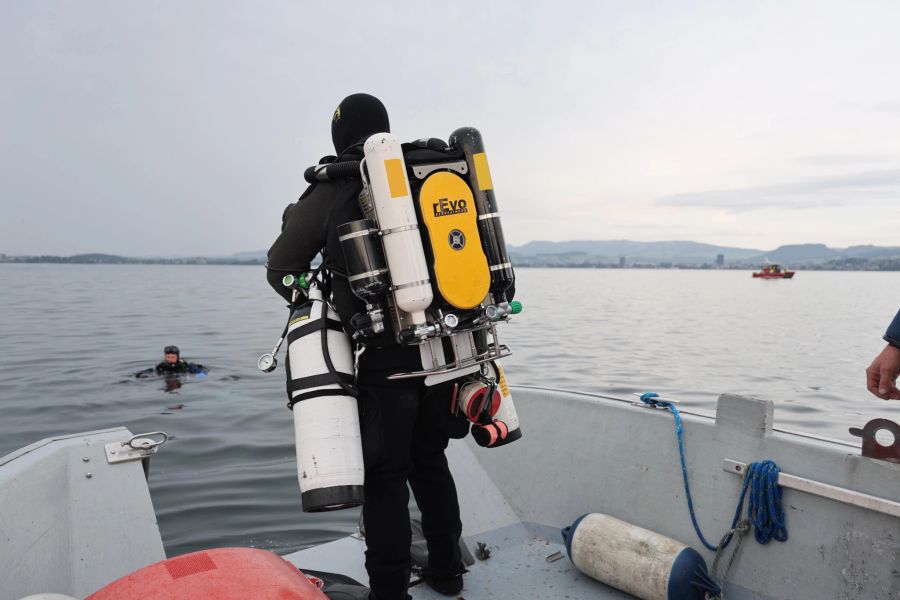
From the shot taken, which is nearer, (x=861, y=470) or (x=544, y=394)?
(x=861, y=470)

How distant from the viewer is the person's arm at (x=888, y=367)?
2.00 meters

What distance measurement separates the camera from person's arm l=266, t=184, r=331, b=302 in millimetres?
2311

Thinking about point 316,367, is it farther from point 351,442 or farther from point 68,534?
point 68,534

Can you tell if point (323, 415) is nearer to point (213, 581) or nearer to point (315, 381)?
point (315, 381)

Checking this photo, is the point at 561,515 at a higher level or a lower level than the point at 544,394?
lower

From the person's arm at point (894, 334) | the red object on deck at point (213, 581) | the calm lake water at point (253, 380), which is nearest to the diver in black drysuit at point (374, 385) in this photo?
the red object on deck at point (213, 581)

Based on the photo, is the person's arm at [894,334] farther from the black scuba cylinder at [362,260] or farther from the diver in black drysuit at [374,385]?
the black scuba cylinder at [362,260]

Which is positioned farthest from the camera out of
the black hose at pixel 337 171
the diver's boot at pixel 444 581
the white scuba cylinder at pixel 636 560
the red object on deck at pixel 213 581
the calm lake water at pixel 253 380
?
the calm lake water at pixel 253 380

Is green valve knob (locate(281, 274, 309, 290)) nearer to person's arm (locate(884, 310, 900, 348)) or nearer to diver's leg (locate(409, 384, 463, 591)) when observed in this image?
diver's leg (locate(409, 384, 463, 591))

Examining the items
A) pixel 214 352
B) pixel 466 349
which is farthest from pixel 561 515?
pixel 214 352

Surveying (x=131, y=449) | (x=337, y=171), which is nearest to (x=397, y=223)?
(x=337, y=171)

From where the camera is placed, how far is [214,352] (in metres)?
16.3

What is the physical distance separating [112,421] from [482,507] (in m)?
7.83

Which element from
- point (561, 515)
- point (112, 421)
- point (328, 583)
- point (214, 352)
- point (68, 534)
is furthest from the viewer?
point (214, 352)
